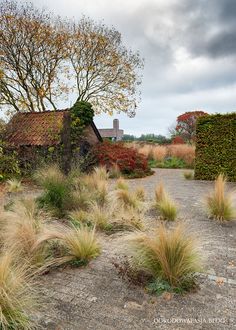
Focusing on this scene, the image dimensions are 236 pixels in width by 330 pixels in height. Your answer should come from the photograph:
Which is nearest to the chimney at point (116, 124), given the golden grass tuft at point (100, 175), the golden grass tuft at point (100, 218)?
the golden grass tuft at point (100, 175)

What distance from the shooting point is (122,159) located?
13.1 meters

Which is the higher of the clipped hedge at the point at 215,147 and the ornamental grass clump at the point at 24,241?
the clipped hedge at the point at 215,147

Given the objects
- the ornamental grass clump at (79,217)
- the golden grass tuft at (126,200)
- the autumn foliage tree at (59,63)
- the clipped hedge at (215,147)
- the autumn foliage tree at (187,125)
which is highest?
the autumn foliage tree at (59,63)

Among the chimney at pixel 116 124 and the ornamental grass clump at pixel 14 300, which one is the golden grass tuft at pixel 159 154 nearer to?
the ornamental grass clump at pixel 14 300

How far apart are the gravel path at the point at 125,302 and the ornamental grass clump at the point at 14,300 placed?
175 millimetres

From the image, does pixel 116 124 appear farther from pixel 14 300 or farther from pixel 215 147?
pixel 14 300

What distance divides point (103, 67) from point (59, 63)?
8.19 ft

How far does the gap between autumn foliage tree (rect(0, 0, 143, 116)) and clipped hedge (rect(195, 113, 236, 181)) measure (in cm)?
750

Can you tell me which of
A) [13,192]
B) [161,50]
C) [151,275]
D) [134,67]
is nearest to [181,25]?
[161,50]

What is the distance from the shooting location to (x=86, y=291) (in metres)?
2.84

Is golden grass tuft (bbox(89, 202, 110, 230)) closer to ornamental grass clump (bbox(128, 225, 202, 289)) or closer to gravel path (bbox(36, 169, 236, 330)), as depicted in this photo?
gravel path (bbox(36, 169, 236, 330))

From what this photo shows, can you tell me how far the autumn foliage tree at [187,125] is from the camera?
26.5 metres

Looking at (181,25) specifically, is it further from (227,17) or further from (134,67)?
(134,67)

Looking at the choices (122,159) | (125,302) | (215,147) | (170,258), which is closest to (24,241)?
(125,302)
